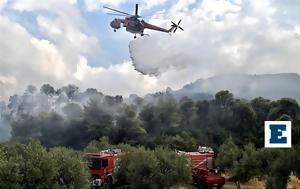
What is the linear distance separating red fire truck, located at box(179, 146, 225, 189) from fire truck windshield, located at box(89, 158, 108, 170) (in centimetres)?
1057

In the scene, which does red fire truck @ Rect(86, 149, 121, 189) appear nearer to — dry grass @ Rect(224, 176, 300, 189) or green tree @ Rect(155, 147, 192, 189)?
green tree @ Rect(155, 147, 192, 189)

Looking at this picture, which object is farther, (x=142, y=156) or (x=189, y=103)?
(x=189, y=103)

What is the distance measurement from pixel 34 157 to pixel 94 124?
7042 cm

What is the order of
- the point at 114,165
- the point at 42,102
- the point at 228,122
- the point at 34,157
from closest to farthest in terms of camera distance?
the point at 34,157 < the point at 114,165 < the point at 228,122 < the point at 42,102

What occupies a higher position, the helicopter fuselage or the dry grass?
the helicopter fuselage

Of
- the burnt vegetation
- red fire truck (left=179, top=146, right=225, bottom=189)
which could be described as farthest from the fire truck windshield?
the burnt vegetation

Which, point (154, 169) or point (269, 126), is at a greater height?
point (269, 126)

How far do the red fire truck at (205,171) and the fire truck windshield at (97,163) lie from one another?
10.6 metres

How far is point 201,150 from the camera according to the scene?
213 ft

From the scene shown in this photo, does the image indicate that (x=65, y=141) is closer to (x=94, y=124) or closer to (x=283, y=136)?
(x=94, y=124)

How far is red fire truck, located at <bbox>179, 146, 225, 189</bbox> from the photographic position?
185 feet

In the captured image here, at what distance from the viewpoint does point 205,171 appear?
5856cm

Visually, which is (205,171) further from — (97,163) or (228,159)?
(97,163)

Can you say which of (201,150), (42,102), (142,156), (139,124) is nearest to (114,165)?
(142,156)
